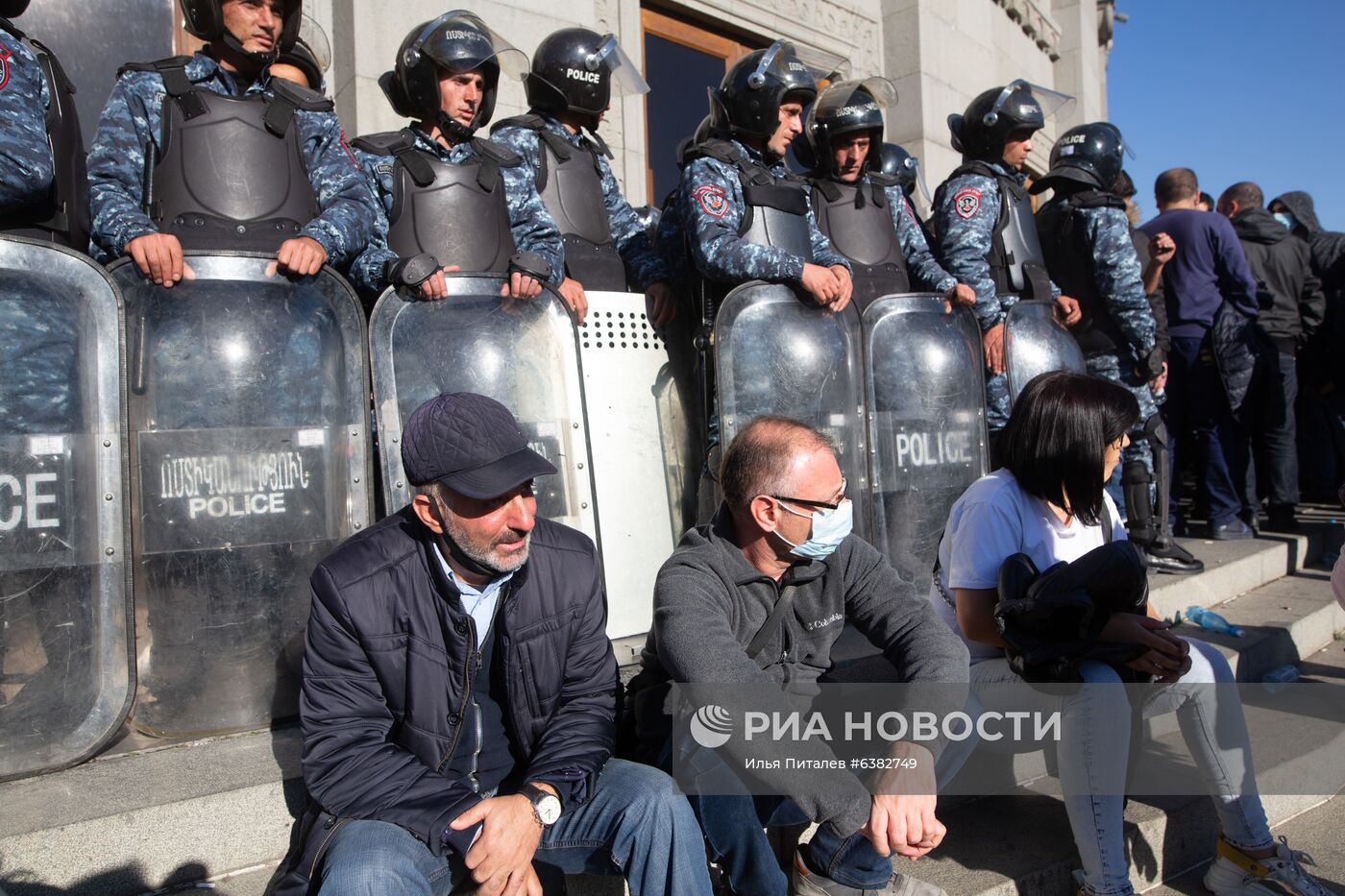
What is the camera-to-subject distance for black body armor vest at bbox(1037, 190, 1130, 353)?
4.84m

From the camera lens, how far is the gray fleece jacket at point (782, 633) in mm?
2021

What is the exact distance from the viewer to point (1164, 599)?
4355 mm

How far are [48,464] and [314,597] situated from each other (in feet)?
3.20

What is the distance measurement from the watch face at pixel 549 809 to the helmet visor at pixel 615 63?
3178 millimetres

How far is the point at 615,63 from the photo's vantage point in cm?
433

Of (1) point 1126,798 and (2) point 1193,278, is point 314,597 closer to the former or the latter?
(1) point 1126,798

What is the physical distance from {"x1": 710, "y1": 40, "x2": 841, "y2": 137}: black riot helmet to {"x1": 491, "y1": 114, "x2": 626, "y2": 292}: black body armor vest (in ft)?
2.13


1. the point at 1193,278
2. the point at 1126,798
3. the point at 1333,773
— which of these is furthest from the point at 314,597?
the point at 1193,278

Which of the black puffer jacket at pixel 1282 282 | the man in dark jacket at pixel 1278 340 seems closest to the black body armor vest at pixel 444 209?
the man in dark jacket at pixel 1278 340

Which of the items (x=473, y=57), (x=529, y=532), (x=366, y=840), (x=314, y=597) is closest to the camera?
(x=366, y=840)

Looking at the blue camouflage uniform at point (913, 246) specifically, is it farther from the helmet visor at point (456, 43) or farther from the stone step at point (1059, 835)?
the stone step at point (1059, 835)

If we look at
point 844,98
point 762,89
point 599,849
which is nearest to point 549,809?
point 599,849

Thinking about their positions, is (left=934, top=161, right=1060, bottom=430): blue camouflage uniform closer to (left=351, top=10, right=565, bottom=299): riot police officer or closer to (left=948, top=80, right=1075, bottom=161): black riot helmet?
(left=948, top=80, right=1075, bottom=161): black riot helmet

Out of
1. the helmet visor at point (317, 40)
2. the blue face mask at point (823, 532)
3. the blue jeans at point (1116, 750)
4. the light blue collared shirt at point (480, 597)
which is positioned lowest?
the blue jeans at point (1116, 750)
